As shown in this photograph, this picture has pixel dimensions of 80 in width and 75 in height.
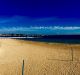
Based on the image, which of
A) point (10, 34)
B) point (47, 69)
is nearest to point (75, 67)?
point (47, 69)

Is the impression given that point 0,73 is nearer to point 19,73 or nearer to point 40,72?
point 19,73

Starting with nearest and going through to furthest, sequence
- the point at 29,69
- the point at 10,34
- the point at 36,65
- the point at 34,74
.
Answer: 1. the point at 34,74
2. the point at 29,69
3. the point at 36,65
4. the point at 10,34

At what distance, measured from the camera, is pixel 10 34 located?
15838 cm

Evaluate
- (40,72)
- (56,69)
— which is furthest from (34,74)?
(56,69)

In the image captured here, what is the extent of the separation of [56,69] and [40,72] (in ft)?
Answer: 5.33

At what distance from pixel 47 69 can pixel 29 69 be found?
152 cm

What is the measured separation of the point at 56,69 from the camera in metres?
21.3

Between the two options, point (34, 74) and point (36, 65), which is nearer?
point (34, 74)

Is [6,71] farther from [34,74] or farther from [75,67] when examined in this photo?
[75,67]

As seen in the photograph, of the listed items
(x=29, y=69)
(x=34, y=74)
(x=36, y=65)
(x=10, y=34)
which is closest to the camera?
(x=34, y=74)

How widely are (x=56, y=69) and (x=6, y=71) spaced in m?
4.18

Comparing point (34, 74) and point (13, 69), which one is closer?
point (34, 74)

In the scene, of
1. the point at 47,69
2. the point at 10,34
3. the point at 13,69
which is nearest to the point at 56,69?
the point at 47,69

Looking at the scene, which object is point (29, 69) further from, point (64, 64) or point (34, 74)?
point (64, 64)
